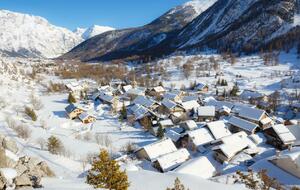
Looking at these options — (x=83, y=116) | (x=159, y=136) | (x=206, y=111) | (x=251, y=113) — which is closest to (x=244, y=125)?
(x=251, y=113)

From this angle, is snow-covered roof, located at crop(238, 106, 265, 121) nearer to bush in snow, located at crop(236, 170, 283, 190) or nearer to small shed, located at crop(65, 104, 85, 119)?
bush in snow, located at crop(236, 170, 283, 190)

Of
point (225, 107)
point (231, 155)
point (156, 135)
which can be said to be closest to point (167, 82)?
point (225, 107)

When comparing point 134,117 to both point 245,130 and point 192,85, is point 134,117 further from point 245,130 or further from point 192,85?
point 192,85

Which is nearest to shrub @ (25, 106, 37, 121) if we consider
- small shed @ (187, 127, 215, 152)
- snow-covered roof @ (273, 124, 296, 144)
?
small shed @ (187, 127, 215, 152)

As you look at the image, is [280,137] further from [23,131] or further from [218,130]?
[23,131]

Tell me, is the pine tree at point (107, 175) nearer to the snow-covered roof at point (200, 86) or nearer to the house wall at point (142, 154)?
the house wall at point (142, 154)
